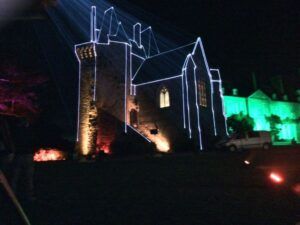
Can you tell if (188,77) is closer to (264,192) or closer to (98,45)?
(98,45)

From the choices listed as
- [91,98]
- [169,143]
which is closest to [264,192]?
[169,143]

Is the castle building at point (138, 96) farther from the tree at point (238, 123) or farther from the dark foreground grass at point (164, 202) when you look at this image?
the dark foreground grass at point (164, 202)

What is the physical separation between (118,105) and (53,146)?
6955 mm

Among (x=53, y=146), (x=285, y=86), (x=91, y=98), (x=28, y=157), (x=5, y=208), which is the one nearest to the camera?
(x=5, y=208)

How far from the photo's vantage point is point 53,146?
28.4m

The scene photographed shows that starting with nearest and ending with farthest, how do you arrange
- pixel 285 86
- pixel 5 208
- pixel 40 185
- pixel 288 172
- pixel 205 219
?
pixel 205 219 → pixel 5 208 → pixel 40 185 → pixel 288 172 → pixel 285 86

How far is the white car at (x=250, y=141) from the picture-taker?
28.1m

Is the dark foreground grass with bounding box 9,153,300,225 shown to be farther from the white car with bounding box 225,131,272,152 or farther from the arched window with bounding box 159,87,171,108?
the arched window with bounding box 159,87,171,108

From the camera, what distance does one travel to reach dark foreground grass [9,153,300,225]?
16.7ft

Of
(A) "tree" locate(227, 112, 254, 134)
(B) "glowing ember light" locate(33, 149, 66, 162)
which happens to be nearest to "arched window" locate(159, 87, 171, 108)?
(B) "glowing ember light" locate(33, 149, 66, 162)

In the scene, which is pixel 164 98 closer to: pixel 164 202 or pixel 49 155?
pixel 49 155

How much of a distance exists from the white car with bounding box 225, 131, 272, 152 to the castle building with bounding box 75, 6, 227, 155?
306 centimetres

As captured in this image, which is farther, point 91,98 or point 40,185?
point 91,98

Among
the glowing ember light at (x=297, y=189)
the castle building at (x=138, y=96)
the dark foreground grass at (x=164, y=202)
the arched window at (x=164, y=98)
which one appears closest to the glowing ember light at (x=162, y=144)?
the castle building at (x=138, y=96)
